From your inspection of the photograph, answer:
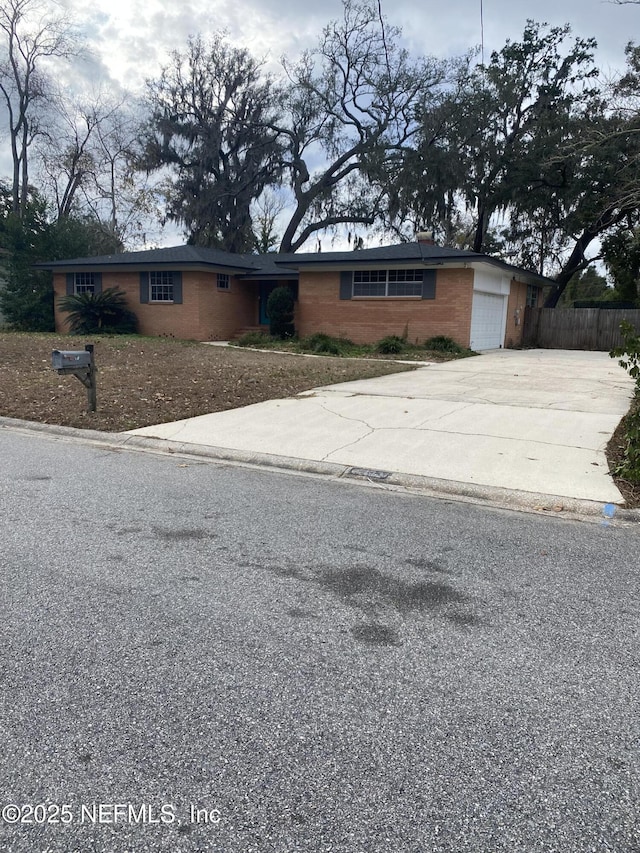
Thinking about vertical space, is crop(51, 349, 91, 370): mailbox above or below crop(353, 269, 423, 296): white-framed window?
below

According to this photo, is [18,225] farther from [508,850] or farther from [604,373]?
[508,850]

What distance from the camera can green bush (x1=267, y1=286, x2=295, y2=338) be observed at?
2381 cm

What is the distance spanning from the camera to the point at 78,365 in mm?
8461

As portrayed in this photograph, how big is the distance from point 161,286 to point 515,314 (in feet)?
50.4

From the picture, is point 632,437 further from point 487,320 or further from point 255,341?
point 487,320

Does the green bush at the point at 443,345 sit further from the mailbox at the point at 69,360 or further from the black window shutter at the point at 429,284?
the mailbox at the point at 69,360

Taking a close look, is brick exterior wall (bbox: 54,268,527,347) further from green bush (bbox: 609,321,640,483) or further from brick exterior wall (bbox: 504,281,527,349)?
green bush (bbox: 609,321,640,483)

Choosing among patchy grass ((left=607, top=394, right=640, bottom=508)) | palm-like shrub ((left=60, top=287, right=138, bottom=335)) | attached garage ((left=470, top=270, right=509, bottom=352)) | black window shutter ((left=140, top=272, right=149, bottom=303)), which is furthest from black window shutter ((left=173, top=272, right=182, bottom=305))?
patchy grass ((left=607, top=394, right=640, bottom=508))

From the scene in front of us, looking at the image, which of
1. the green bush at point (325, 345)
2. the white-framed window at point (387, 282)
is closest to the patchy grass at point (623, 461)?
the green bush at point (325, 345)

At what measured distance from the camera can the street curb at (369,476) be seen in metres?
5.30

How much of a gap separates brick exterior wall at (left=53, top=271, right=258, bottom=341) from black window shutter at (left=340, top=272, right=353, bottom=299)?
5410mm

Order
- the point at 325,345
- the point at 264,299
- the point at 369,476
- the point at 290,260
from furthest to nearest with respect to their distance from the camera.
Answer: the point at 264,299
the point at 290,260
the point at 325,345
the point at 369,476

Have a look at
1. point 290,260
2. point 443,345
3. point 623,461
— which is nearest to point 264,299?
point 290,260

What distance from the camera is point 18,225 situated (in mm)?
27406
